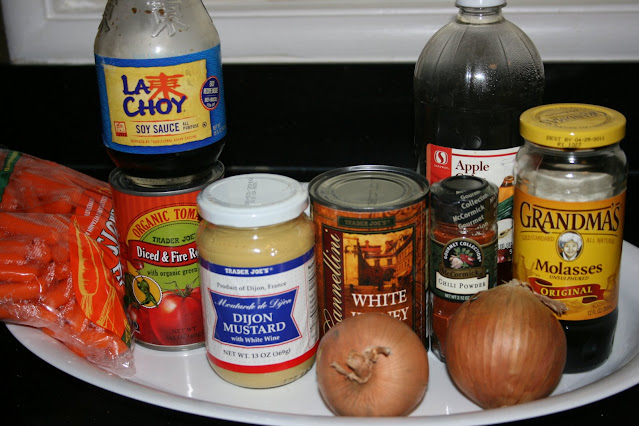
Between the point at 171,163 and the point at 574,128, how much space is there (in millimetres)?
508

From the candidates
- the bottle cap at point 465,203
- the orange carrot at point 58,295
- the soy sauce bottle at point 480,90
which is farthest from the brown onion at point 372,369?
the orange carrot at point 58,295

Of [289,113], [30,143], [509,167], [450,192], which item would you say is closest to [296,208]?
[450,192]

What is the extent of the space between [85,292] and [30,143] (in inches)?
21.3

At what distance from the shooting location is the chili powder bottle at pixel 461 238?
0.98 metres

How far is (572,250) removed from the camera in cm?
96

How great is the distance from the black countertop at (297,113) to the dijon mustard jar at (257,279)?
402 millimetres

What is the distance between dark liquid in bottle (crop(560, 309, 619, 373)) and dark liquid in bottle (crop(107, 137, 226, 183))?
52 centimetres

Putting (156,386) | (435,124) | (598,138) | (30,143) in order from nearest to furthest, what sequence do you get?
(598,138) < (156,386) < (435,124) < (30,143)

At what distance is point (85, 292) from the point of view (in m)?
1.07

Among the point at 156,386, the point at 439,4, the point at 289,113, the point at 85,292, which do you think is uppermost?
the point at 439,4

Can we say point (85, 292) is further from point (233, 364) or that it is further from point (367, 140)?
point (367, 140)

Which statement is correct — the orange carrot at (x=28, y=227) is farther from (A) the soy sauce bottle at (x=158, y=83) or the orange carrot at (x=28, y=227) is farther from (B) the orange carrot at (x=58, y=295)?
(A) the soy sauce bottle at (x=158, y=83)

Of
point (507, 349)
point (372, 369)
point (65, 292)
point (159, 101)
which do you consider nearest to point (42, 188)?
point (65, 292)

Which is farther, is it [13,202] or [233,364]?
[13,202]
